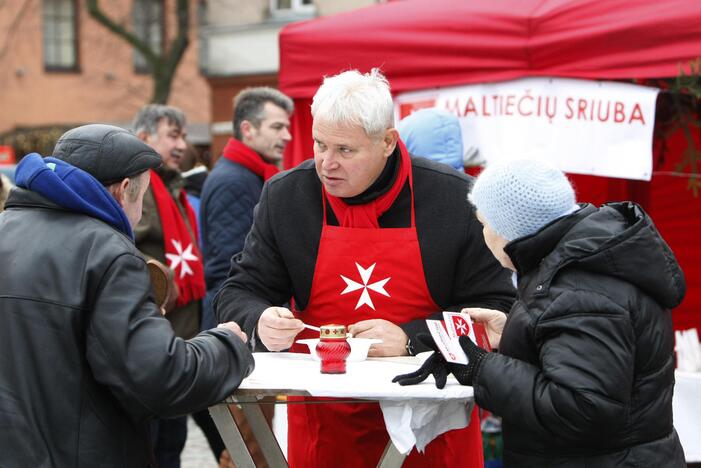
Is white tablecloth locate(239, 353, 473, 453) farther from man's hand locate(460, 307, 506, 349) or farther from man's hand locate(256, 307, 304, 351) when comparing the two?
man's hand locate(460, 307, 506, 349)

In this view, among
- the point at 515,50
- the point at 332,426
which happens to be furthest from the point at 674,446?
the point at 515,50

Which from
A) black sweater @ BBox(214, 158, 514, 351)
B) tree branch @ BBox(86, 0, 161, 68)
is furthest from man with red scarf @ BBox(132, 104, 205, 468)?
tree branch @ BBox(86, 0, 161, 68)

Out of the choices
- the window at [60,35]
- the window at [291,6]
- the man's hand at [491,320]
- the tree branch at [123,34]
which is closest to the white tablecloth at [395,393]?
the man's hand at [491,320]

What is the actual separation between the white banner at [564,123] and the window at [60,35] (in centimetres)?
2361

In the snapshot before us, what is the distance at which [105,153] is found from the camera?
254 centimetres

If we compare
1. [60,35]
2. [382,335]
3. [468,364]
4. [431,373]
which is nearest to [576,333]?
[468,364]

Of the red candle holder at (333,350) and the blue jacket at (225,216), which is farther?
the blue jacket at (225,216)

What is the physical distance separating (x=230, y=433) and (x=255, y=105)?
304 cm

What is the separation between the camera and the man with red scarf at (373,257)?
9.98 ft

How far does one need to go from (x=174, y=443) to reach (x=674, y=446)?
3.02 m

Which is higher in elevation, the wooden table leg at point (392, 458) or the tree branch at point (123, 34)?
the tree branch at point (123, 34)

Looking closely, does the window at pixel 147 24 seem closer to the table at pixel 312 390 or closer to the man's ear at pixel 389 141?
the man's ear at pixel 389 141

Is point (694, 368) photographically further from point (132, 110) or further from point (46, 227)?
point (132, 110)

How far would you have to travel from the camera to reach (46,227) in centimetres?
239
